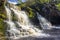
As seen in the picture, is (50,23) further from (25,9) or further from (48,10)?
(25,9)

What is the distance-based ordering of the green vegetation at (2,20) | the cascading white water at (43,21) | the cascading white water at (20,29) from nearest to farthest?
1. the green vegetation at (2,20)
2. the cascading white water at (20,29)
3. the cascading white water at (43,21)

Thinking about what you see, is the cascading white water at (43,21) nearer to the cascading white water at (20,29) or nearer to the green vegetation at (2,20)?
the cascading white water at (20,29)

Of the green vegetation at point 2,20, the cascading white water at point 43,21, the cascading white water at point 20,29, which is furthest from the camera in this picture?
the cascading white water at point 43,21

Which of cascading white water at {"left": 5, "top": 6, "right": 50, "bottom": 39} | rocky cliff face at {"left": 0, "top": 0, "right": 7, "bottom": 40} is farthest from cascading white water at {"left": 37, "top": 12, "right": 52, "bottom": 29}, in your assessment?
rocky cliff face at {"left": 0, "top": 0, "right": 7, "bottom": 40}

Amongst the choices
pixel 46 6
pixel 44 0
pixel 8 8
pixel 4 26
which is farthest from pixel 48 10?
pixel 4 26

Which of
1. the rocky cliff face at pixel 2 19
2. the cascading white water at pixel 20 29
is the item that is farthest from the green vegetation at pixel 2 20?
the cascading white water at pixel 20 29

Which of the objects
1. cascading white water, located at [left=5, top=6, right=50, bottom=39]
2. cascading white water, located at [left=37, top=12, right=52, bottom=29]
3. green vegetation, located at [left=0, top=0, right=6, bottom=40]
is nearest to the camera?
green vegetation, located at [left=0, top=0, right=6, bottom=40]

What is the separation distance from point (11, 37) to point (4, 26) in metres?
1.97

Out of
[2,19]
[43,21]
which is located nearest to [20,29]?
[2,19]

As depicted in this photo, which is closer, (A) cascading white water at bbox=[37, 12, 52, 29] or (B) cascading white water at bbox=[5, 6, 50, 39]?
(B) cascading white water at bbox=[5, 6, 50, 39]

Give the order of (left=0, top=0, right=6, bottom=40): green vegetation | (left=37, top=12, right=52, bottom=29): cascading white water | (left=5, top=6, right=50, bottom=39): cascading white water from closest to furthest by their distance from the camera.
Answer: (left=0, top=0, right=6, bottom=40): green vegetation < (left=5, top=6, right=50, bottom=39): cascading white water < (left=37, top=12, right=52, bottom=29): cascading white water

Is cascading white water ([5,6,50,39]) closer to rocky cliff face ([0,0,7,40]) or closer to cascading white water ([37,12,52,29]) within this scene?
rocky cliff face ([0,0,7,40])

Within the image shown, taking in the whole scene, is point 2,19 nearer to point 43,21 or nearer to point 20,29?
point 20,29

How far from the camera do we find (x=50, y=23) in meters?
30.6
